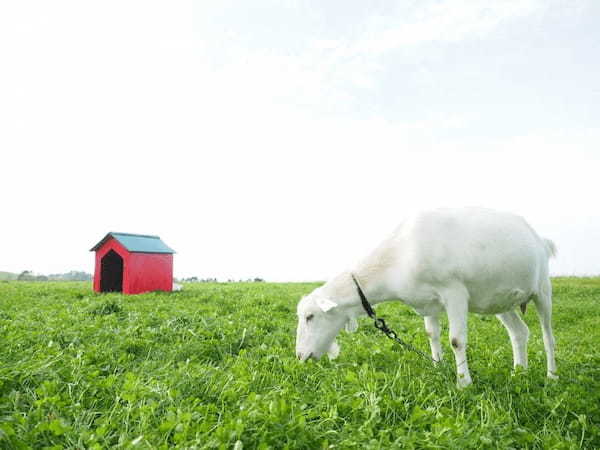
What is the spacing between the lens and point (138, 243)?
16.9 meters

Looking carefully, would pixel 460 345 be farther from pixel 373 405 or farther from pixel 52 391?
pixel 52 391

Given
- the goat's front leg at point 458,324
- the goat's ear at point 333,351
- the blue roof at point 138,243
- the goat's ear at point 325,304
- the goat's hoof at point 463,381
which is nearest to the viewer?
the goat's hoof at point 463,381

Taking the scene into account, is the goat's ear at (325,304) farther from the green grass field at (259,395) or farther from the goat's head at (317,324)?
the green grass field at (259,395)

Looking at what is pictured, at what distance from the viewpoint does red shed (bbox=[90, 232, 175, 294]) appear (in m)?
15.8

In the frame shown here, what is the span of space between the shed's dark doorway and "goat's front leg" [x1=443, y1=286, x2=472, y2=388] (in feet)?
53.6

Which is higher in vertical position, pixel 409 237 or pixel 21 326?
pixel 409 237

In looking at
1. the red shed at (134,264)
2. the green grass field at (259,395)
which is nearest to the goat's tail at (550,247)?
the green grass field at (259,395)

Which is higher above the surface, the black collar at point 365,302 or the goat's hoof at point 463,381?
the black collar at point 365,302

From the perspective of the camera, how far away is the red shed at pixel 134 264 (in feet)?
51.7

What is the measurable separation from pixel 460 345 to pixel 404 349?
196 cm

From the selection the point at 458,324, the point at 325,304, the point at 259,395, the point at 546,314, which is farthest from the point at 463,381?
the point at 259,395

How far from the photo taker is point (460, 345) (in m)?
4.75

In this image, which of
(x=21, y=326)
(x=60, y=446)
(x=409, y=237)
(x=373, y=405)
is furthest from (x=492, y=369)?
(x=21, y=326)

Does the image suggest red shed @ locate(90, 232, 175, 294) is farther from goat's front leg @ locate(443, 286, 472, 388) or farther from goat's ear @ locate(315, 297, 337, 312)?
goat's front leg @ locate(443, 286, 472, 388)
